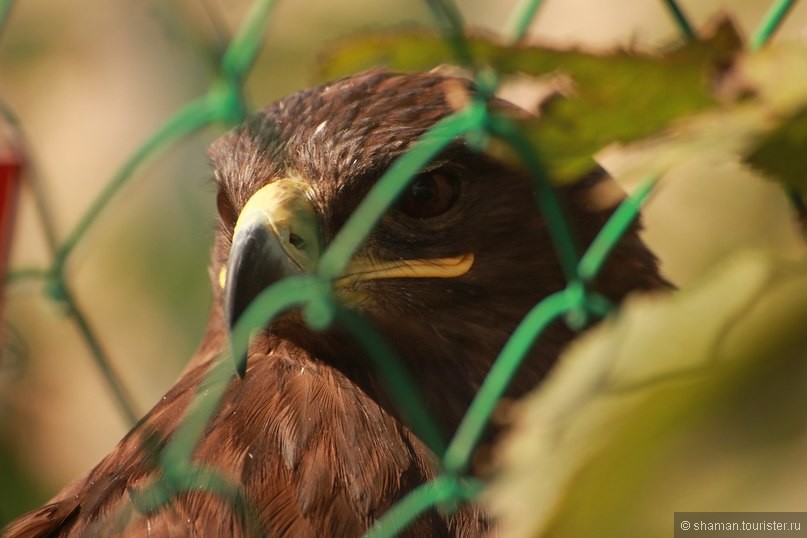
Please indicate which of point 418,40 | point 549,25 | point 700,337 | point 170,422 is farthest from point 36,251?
point 700,337

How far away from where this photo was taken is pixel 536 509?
100cm

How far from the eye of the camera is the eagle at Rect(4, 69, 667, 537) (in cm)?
208

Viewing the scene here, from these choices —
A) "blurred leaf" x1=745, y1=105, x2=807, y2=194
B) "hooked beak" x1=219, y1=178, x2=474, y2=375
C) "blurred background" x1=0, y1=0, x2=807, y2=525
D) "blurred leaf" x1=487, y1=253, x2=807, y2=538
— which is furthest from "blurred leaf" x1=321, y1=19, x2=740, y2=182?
"blurred background" x1=0, y1=0, x2=807, y2=525

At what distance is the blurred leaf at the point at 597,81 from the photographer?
121 centimetres

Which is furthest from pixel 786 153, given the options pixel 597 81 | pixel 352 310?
pixel 352 310

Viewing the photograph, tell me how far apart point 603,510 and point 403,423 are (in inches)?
54.6

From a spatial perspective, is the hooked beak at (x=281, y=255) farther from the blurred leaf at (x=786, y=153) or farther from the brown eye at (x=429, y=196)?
the blurred leaf at (x=786, y=153)

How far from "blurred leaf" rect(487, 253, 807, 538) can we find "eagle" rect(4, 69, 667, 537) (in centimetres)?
107

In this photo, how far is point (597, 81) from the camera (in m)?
1.23

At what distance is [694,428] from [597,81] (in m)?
0.48

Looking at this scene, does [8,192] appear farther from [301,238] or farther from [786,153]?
[786,153]

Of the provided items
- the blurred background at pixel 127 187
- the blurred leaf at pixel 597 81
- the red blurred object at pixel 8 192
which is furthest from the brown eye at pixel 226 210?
the blurred leaf at pixel 597 81

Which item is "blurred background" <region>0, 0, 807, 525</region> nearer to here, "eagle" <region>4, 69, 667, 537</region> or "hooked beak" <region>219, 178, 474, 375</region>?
"eagle" <region>4, 69, 667, 537</region>

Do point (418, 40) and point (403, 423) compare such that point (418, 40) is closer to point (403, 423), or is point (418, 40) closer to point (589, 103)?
point (589, 103)
